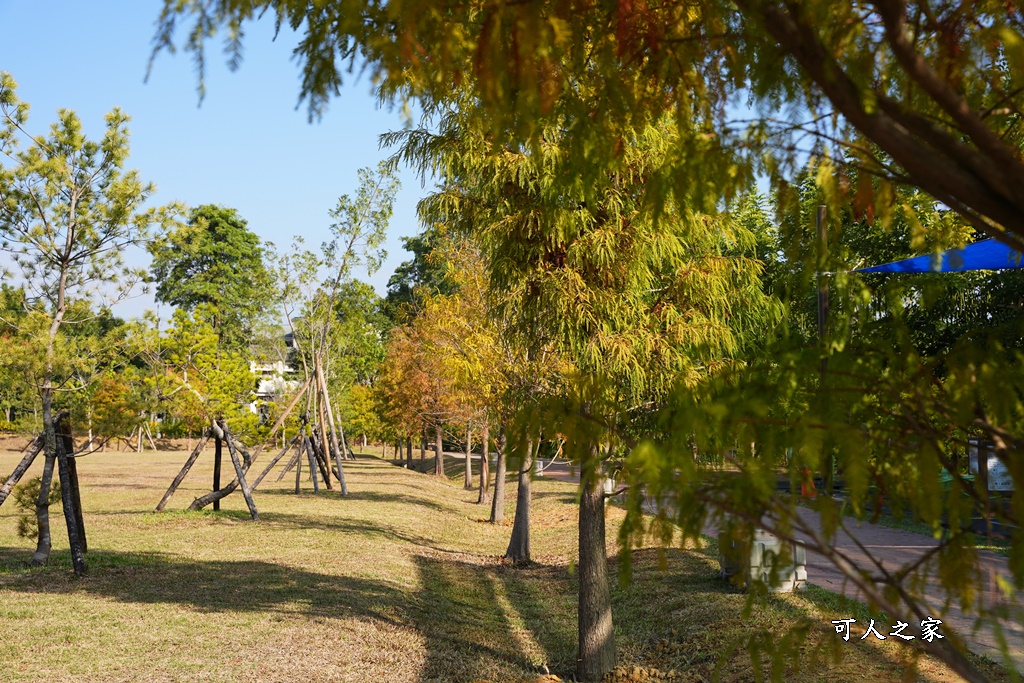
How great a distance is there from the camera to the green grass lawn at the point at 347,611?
23.1 ft

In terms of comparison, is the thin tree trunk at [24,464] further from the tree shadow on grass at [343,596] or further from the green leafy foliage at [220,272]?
the green leafy foliage at [220,272]

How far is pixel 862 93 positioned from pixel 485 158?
18.0 feet

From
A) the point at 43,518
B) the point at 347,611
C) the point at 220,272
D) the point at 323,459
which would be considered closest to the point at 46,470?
the point at 43,518

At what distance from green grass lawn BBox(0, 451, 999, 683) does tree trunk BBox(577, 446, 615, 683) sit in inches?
8.6

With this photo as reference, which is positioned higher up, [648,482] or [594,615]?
[648,482]

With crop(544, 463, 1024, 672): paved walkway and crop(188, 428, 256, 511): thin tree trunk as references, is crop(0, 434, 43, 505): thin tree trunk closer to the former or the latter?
crop(188, 428, 256, 511): thin tree trunk

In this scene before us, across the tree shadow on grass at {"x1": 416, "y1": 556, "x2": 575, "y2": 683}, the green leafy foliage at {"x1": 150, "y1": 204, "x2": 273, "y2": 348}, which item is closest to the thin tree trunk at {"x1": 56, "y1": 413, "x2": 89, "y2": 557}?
the tree shadow on grass at {"x1": 416, "y1": 556, "x2": 575, "y2": 683}

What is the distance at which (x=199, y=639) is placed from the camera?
7.73 m

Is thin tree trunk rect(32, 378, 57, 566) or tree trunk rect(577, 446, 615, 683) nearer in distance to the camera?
tree trunk rect(577, 446, 615, 683)

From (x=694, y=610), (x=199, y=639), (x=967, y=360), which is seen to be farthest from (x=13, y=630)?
(x=967, y=360)

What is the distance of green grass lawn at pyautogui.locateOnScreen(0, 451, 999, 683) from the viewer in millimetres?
7027

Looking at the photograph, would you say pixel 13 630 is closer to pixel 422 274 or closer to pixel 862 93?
pixel 862 93

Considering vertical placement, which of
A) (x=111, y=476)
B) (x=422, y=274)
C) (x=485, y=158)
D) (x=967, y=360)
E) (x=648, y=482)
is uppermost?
(x=422, y=274)

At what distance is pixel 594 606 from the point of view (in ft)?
24.8
